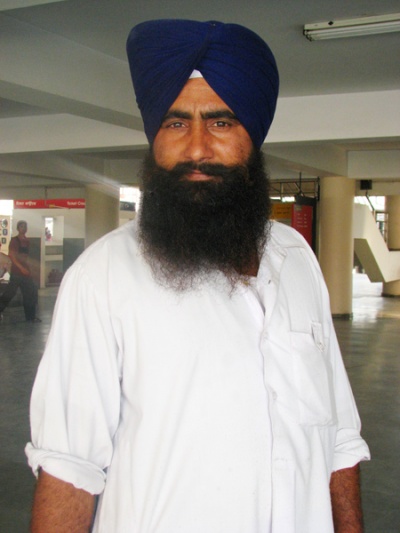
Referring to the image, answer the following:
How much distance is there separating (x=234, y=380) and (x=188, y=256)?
0.28 metres

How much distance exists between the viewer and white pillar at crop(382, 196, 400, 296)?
17953 mm

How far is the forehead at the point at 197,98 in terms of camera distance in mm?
1198

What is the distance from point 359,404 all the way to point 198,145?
206 inches

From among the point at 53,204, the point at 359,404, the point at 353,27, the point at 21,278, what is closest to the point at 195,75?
the point at 353,27

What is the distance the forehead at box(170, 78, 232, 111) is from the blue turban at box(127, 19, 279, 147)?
0.05ft

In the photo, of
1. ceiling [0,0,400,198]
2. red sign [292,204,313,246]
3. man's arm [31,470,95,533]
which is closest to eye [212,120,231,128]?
man's arm [31,470,95,533]

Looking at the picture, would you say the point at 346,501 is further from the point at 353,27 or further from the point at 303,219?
the point at 303,219

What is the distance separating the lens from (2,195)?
2020cm

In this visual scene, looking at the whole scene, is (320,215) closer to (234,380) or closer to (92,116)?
(92,116)

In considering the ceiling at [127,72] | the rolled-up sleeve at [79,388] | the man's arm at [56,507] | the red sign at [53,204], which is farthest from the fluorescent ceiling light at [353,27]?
the red sign at [53,204]

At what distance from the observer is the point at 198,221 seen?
1.27 m

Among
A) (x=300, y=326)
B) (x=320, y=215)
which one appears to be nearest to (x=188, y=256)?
(x=300, y=326)

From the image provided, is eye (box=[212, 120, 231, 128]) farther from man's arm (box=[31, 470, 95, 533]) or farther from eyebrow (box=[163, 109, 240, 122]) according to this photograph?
man's arm (box=[31, 470, 95, 533])

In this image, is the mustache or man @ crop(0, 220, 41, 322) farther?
man @ crop(0, 220, 41, 322)
